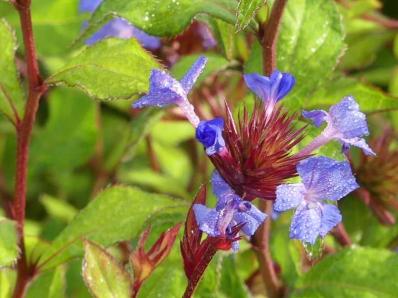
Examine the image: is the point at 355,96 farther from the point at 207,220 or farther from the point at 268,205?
the point at 207,220

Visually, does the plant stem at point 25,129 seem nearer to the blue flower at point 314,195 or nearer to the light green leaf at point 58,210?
the blue flower at point 314,195

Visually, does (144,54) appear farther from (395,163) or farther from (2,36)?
(395,163)

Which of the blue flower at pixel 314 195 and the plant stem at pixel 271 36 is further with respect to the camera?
the plant stem at pixel 271 36

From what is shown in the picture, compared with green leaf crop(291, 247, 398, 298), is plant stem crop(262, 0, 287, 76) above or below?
above

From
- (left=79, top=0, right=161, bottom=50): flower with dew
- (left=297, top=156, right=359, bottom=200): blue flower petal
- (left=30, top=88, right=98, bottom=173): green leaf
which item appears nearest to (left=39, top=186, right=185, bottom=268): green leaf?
(left=297, top=156, right=359, bottom=200): blue flower petal

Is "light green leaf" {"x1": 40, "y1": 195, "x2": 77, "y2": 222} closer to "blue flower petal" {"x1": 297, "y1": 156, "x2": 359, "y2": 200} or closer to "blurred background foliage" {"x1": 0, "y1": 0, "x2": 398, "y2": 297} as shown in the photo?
"blurred background foliage" {"x1": 0, "y1": 0, "x2": 398, "y2": 297}

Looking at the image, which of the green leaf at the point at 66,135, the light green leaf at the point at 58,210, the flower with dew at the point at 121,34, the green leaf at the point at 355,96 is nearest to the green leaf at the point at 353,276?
the green leaf at the point at 355,96
